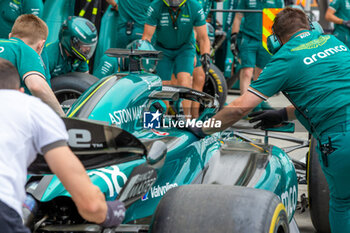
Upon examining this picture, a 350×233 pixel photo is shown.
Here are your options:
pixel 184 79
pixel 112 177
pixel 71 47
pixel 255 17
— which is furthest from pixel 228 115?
pixel 255 17

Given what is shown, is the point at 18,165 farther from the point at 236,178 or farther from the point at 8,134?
the point at 236,178

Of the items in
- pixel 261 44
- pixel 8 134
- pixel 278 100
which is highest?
pixel 8 134

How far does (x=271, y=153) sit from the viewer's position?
11.7ft

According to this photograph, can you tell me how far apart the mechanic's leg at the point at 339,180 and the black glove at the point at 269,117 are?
20.7 inches

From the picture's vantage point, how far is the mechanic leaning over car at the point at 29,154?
1.64 meters

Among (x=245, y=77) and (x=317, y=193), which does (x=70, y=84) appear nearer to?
(x=317, y=193)

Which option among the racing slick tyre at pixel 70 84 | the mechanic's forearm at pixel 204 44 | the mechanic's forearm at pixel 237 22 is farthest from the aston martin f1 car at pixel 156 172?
the mechanic's forearm at pixel 237 22

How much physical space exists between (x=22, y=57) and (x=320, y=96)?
195 cm

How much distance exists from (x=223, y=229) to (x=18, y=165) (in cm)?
87

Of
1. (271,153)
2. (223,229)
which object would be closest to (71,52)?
(271,153)

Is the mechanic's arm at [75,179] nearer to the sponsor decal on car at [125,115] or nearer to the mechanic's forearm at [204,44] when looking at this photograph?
the sponsor decal on car at [125,115]

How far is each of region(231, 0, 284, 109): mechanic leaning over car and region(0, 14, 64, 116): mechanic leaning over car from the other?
15.0ft

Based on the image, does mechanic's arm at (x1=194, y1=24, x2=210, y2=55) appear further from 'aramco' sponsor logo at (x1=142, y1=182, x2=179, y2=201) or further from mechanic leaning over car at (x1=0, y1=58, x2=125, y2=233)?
mechanic leaning over car at (x1=0, y1=58, x2=125, y2=233)

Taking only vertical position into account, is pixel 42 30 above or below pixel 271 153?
above
